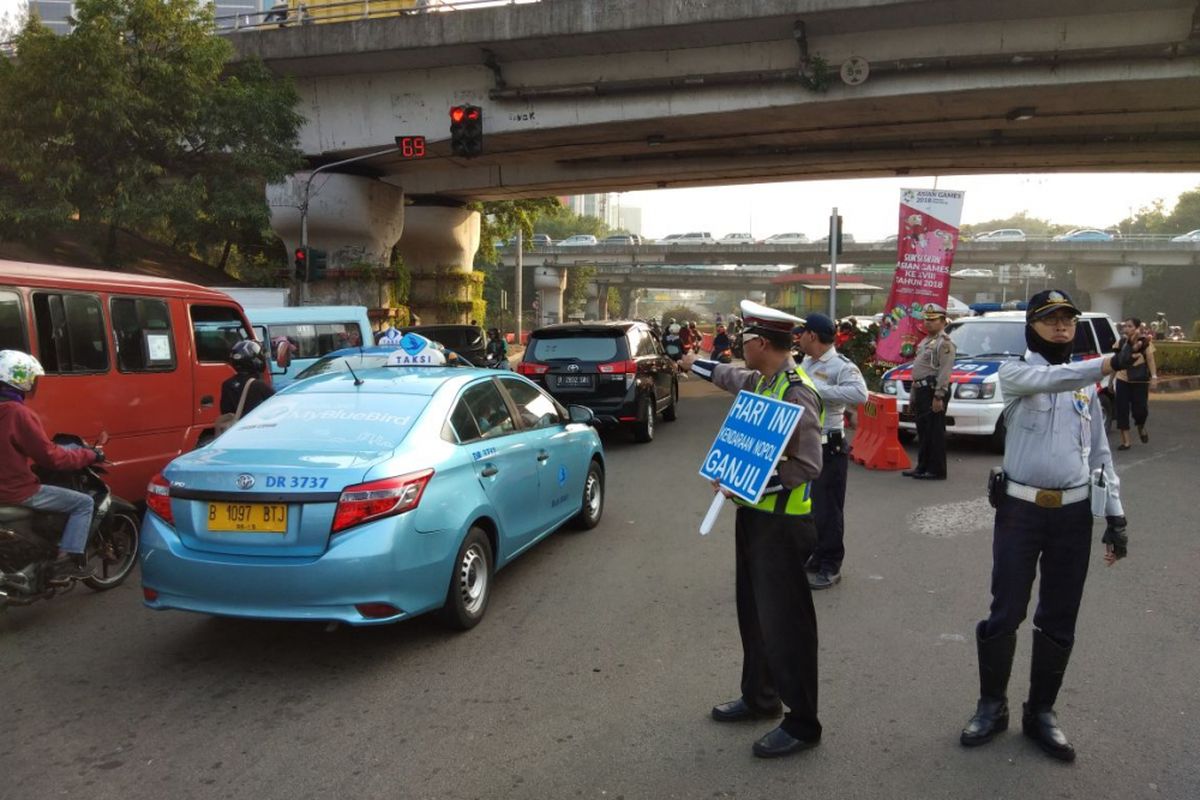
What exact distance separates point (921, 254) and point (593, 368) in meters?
7.61

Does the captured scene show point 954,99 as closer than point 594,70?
Yes

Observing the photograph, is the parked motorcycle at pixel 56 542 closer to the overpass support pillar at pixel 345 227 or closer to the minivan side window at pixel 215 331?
the minivan side window at pixel 215 331

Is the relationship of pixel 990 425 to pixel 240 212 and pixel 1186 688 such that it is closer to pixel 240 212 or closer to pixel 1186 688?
pixel 1186 688

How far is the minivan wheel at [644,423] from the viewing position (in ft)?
39.5

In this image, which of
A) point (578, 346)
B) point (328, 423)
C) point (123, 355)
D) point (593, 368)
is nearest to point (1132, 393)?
point (593, 368)

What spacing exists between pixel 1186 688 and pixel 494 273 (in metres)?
66.5

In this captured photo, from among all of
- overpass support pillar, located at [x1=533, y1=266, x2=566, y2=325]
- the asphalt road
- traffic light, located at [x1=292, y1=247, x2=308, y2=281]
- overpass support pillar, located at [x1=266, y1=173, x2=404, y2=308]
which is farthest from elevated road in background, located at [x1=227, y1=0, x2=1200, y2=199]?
overpass support pillar, located at [x1=533, y1=266, x2=566, y2=325]

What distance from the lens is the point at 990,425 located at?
10.7 m

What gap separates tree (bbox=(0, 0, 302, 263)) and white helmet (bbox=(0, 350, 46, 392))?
14.8 metres

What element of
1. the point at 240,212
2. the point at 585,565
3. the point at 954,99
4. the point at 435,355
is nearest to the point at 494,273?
the point at 240,212

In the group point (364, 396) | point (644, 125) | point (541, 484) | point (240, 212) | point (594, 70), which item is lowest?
point (541, 484)

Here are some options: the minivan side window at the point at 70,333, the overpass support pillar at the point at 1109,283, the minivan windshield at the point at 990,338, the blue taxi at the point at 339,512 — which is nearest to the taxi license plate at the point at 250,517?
the blue taxi at the point at 339,512

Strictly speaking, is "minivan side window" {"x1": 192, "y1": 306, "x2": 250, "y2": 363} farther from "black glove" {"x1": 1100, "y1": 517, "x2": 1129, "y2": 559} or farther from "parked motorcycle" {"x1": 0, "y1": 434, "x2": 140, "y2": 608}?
"black glove" {"x1": 1100, "y1": 517, "x2": 1129, "y2": 559}

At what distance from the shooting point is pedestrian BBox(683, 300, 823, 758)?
3.33 m
